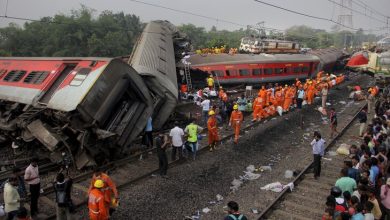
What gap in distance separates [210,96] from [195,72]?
3.04 metres

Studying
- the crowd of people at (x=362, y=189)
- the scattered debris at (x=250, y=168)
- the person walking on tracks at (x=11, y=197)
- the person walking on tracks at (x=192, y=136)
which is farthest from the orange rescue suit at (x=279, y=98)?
the person walking on tracks at (x=11, y=197)

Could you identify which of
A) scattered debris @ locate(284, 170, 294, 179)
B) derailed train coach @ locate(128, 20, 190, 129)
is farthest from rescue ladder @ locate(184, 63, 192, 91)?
scattered debris @ locate(284, 170, 294, 179)

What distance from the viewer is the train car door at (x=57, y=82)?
1100 centimetres

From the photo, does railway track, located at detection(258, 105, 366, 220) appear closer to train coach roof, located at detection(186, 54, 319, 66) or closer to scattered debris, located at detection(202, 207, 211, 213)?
scattered debris, located at detection(202, 207, 211, 213)

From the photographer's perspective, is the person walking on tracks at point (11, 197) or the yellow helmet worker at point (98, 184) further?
the person walking on tracks at point (11, 197)

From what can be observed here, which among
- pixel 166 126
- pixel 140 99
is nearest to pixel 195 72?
pixel 166 126

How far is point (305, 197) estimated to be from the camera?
9492 mm

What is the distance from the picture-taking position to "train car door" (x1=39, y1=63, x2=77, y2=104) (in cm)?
1100

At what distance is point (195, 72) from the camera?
2455 cm

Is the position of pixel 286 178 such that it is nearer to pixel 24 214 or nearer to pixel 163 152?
pixel 163 152

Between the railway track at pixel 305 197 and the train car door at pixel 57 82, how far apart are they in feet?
22.8

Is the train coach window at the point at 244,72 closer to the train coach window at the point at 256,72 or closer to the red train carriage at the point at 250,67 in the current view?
the red train carriage at the point at 250,67

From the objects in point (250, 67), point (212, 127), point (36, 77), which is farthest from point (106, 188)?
point (250, 67)

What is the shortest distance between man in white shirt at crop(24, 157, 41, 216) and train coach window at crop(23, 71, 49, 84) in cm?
434
